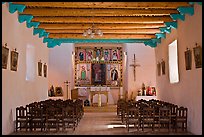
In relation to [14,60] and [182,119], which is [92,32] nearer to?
[14,60]

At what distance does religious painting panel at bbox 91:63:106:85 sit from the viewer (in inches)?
899

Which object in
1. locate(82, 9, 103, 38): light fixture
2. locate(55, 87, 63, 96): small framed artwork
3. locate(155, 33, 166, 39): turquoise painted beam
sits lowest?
locate(55, 87, 63, 96): small framed artwork

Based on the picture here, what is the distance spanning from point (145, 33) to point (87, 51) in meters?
9.13

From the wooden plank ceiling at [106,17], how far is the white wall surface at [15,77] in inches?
23.6

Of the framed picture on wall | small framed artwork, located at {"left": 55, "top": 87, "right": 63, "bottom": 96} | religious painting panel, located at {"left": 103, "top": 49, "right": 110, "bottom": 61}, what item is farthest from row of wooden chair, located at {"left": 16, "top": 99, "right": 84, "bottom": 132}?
religious painting panel, located at {"left": 103, "top": 49, "right": 110, "bottom": 61}

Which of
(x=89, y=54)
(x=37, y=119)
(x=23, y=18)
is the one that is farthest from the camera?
(x=89, y=54)

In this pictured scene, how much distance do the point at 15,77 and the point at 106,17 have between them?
3.73 meters

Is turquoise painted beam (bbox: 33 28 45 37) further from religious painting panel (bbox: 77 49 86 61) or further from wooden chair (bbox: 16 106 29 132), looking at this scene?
religious painting panel (bbox: 77 49 86 61)

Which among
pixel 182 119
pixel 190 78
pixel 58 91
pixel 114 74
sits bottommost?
pixel 182 119

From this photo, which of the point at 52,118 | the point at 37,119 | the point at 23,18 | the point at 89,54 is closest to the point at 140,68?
the point at 89,54

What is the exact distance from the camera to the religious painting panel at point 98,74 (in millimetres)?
22828

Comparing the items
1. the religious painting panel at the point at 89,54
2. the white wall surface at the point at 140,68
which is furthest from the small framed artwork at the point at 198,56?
the religious painting panel at the point at 89,54

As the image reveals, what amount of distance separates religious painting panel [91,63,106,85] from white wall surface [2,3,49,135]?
950 cm

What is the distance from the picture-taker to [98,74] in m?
22.8
